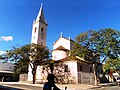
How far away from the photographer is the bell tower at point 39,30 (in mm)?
46000

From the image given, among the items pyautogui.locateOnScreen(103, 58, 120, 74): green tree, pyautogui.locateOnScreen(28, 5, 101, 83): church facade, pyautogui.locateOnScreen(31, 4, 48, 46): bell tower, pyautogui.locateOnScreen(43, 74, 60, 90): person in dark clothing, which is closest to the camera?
pyautogui.locateOnScreen(43, 74, 60, 90): person in dark clothing

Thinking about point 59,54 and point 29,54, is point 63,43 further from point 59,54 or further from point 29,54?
point 29,54

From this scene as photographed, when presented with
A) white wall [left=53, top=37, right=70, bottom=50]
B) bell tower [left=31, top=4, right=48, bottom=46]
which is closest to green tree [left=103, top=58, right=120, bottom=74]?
white wall [left=53, top=37, right=70, bottom=50]

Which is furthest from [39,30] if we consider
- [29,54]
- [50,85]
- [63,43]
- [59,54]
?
[50,85]

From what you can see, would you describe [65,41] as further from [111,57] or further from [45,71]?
[111,57]

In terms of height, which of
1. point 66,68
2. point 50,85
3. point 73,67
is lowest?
point 50,85

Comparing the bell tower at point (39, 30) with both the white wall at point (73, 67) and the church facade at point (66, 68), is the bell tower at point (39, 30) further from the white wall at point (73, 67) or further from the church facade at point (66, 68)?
the white wall at point (73, 67)

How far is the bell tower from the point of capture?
4600 centimetres

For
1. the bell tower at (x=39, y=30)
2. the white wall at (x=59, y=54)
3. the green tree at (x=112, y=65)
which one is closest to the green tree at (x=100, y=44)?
the green tree at (x=112, y=65)

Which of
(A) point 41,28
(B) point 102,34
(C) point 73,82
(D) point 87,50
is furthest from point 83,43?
(A) point 41,28

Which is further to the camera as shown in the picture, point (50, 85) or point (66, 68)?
point (66, 68)

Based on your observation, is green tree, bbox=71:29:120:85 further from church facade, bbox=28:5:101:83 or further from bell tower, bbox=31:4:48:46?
bell tower, bbox=31:4:48:46

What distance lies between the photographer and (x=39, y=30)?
4712 cm

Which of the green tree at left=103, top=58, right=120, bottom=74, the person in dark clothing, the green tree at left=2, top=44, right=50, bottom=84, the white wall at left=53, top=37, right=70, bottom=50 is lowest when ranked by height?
the person in dark clothing
